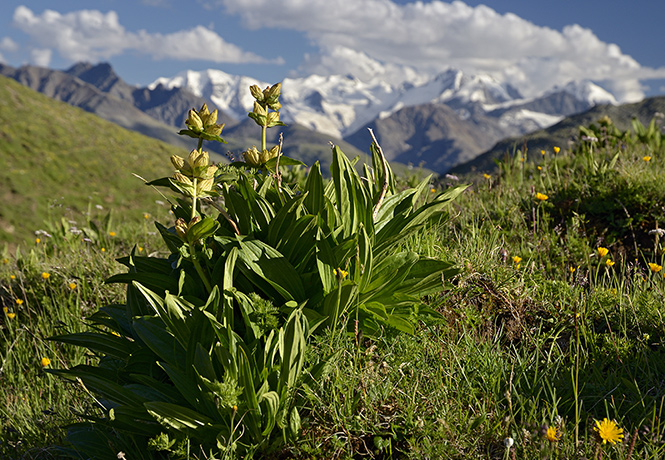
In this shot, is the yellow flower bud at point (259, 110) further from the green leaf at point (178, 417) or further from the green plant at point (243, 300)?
the green leaf at point (178, 417)

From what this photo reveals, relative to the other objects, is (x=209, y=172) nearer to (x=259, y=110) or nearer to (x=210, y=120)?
(x=210, y=120)

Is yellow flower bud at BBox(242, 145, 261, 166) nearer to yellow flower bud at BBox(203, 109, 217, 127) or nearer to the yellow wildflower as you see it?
yellow flower bud at BBox(203, 109, 217, 127)

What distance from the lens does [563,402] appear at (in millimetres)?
2141

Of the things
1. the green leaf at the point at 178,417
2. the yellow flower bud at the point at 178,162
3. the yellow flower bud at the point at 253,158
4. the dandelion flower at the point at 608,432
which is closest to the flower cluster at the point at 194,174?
the yellow flower bud at the point at 178,162

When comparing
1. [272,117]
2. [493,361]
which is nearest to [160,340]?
[272,117]

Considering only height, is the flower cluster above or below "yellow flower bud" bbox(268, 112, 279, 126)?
below

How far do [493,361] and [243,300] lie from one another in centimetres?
121

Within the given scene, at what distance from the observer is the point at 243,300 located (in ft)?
7.04

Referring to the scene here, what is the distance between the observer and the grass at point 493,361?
2.01 m

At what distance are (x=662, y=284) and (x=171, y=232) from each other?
3046 mm

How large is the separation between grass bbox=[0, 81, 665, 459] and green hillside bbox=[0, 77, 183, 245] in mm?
24041

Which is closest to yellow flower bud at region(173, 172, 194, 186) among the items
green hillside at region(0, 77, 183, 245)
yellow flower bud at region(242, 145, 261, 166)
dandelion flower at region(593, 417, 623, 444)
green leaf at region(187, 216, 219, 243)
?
green leaf at region(187, 216, 219, 243)

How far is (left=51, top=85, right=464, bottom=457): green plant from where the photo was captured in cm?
199

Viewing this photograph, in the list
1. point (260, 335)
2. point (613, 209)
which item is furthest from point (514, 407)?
point (613, 209)
